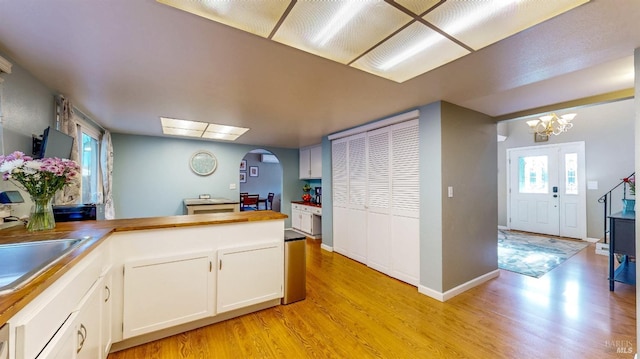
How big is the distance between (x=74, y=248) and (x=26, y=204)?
1.28 m

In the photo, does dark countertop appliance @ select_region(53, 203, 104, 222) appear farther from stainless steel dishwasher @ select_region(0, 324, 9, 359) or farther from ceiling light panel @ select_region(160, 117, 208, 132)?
stainless steel dishwasher @ select_region(0, 324, 9, 359)

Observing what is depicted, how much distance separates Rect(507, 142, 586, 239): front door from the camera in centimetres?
523

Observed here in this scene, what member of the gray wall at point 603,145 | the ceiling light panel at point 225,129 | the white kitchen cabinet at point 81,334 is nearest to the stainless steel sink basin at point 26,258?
the white kitchen cabinet at point 81,334

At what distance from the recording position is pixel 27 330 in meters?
0.84

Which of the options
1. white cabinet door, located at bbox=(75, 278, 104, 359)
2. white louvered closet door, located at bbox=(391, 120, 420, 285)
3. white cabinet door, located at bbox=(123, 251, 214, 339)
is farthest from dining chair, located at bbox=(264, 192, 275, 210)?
white cabinet door, located at bbox=(75, 278, 104, 359)

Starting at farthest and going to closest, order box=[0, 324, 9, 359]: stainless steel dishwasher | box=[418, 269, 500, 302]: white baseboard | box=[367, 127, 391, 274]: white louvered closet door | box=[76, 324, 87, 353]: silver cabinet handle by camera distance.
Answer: box=[367, 127, 391, 274]: white louvered closet door < box=[418, 269, 500, 302]: white baseboard < box=[76, 324, 87, 353]: silver cabinet handle < box=[0, 324, 9, 359]: stainless steel dishwasher

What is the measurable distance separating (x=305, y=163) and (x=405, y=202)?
344 centimetres

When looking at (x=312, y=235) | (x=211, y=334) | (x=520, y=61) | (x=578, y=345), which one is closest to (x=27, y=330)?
(x=211, y=334)

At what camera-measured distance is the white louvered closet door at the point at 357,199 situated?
153 inches

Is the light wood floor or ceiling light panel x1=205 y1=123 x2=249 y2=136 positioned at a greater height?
ceiling light panel x1=205 y1=123 x2=249 y2=136

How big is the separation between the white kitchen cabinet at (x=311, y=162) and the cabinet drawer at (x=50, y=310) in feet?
15.1

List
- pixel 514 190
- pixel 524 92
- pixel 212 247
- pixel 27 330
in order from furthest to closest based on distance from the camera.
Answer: pixel 514 190, pixel 524 92, pixel 212 247, pixel 27 330

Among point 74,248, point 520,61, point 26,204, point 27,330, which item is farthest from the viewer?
point 26,204

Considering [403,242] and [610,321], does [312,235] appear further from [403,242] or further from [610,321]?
[610,321]
